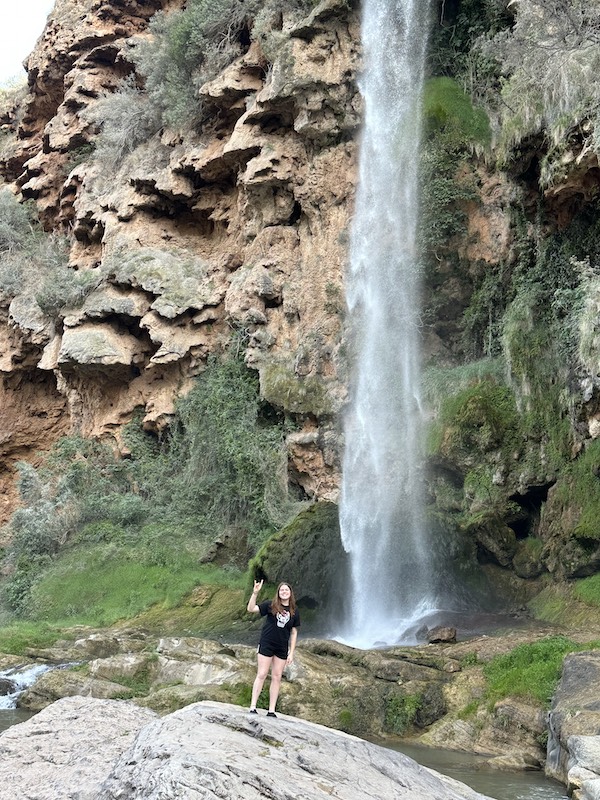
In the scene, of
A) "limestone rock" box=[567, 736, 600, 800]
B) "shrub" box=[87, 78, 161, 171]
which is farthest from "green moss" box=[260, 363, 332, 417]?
"limestone rock" box=[567, 736, 600, 800]

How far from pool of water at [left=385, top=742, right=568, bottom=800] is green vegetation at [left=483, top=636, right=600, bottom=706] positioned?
1.15 metres

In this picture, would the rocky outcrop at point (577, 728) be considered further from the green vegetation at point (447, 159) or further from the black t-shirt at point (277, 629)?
the green vegetation at point (447, 159)

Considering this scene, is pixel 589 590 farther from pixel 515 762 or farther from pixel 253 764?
pixel 253 764

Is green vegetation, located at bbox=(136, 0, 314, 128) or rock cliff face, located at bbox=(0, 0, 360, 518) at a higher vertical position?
green vegetation, located at bbox=(136, 0, 314, 128)

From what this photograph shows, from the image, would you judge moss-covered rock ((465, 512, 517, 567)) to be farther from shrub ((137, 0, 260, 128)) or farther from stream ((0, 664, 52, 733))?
shrub ((137, 0, 260, 128))

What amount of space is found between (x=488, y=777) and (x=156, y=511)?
53.7 feet

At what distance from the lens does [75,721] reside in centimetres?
684

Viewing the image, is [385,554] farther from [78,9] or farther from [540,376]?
[78,9]

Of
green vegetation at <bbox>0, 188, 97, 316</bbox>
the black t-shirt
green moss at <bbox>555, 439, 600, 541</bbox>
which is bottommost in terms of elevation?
the black t-shirt

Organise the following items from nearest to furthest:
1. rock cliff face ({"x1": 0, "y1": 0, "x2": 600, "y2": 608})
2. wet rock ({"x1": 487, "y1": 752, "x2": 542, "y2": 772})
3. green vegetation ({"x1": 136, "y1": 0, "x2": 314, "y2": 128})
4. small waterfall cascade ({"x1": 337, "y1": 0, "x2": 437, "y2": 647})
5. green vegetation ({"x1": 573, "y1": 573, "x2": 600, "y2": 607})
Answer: wet rock ({"x1": 487, "y1": 752, "x2": 542, "y2": 772}), green vegetation ({"x1": 573, "y1": 573, "x2": 600, "y2": 607}), rock cliff face ({"x1": 0, "y1": 0, "x2": 600, "y2": 608}), small waterfall cascade ({"x1": 337, "y1": 0, "x2": 437, "y2": 647}), green vegetation ({"x1": 136, "y1": 0, "x2": 314, "y2": 128})

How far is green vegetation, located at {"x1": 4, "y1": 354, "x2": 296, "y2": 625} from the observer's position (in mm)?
20438

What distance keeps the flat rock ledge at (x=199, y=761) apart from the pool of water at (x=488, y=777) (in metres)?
1.21

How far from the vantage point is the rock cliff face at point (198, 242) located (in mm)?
22156

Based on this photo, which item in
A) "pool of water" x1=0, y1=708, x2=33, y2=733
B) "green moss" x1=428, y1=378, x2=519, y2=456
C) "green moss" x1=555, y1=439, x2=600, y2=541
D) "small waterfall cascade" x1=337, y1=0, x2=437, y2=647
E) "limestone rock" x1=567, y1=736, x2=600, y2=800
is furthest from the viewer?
"green moss" x1=428, y1=378, x2=519, y2=456
